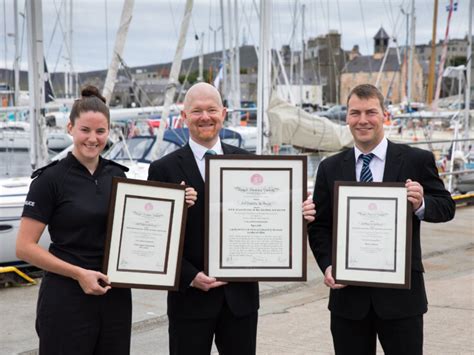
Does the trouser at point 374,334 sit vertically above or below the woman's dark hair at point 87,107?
below

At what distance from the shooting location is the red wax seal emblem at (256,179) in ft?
12.5

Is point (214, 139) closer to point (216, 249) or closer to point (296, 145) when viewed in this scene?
point (216, 249)

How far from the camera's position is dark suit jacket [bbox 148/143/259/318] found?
3752 mm

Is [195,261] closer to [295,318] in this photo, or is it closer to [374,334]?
[374,334]

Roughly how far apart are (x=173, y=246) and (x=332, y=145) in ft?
39.1

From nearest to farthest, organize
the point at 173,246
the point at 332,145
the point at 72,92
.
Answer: the point at 173,246 → the point at 332,145 → the point at 72,92

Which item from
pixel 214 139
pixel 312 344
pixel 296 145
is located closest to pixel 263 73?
pixel 296 145

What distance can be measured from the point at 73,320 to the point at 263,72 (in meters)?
9.44

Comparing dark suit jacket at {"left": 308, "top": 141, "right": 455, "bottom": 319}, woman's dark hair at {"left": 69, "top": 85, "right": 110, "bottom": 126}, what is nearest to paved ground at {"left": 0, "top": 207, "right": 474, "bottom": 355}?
dark suit jacket at {"left": 308, "top": 141, "right": 455, "bottom": 319}

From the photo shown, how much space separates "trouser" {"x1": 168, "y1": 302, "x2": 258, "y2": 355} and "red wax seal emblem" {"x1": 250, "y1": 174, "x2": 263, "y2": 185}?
0.64 meters

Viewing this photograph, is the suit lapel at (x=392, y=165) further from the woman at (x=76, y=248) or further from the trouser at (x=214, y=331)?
the woman at (x=76, y=248)

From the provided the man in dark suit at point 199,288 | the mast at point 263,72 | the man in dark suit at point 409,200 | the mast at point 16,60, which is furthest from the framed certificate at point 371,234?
the mast at point 16,60

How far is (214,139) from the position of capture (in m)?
3.84

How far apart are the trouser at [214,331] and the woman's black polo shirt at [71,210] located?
0.58m
